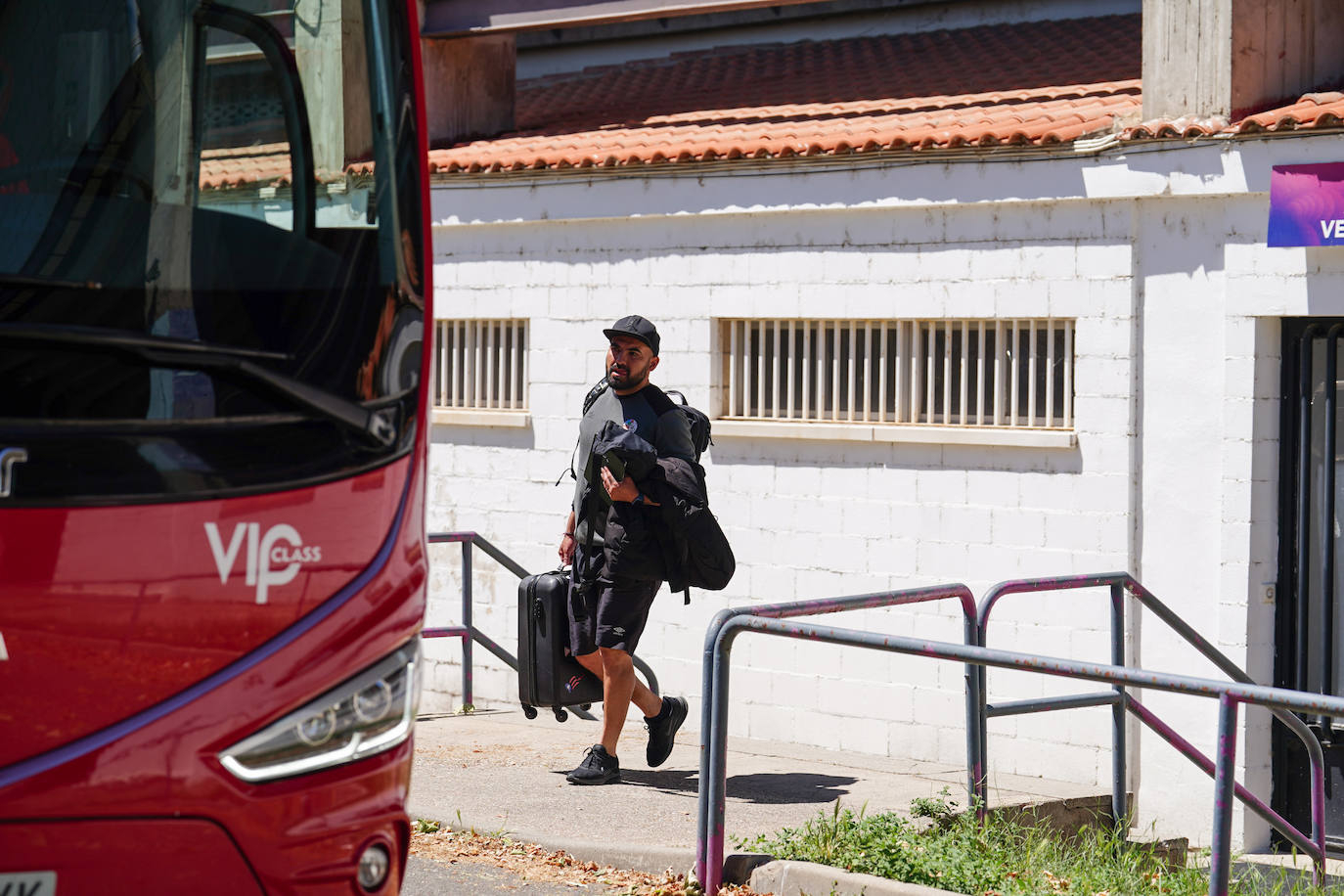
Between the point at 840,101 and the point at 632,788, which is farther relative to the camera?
the point at 840,101

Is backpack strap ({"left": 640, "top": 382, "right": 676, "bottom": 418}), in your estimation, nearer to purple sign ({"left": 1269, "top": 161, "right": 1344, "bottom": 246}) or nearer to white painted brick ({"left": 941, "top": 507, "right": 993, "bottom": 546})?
white painted brick ({"left": 941, "top": 507, "right": 993, "bottom": 546})

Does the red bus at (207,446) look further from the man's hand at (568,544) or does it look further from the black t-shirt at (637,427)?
the man's hand at (568,544)

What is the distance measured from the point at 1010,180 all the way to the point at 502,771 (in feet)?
13.4

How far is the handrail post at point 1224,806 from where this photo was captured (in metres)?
4.73

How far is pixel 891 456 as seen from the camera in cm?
964

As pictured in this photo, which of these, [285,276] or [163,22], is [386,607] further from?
[163,22]

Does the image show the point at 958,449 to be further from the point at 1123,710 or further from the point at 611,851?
the point at 611,851

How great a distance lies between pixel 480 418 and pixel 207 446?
25.9 feet

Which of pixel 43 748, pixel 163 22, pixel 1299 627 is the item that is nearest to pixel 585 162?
pixel 1299 627

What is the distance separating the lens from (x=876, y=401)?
9.83 metres

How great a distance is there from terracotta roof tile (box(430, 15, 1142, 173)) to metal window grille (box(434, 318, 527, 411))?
1.07 meters

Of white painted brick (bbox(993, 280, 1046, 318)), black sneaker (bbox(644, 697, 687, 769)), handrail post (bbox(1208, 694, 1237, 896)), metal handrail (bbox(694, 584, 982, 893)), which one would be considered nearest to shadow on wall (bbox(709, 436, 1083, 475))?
white painted brick (bbox(993, 280, 1046, 318))

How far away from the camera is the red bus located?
3.29 meters

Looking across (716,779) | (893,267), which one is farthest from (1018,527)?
(716,779)
